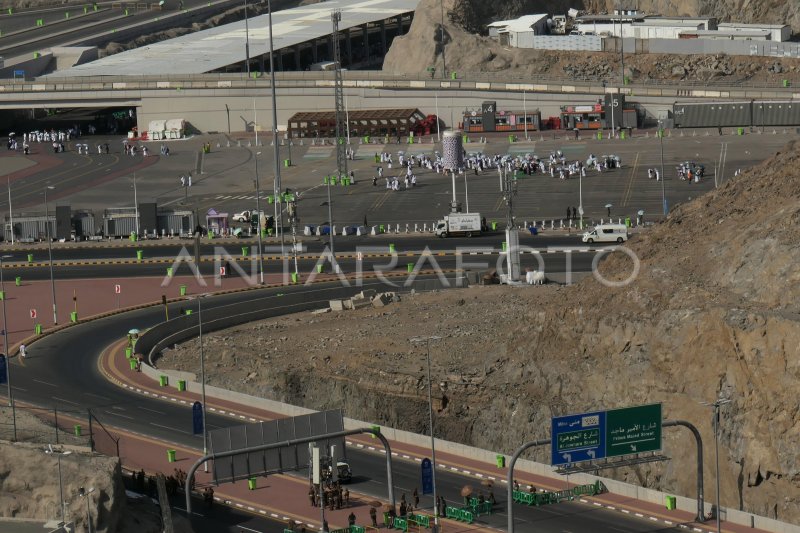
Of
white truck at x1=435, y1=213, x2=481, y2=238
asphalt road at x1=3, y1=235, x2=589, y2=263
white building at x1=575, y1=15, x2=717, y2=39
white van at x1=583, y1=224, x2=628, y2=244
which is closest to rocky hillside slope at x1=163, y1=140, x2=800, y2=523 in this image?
white van at x1=583, y1=224, x2=628, y2=244

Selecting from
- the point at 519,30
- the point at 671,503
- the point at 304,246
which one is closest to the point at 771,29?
the point at 519,30

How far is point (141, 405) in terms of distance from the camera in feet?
299

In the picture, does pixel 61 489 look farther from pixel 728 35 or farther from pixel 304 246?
pixel 728 35

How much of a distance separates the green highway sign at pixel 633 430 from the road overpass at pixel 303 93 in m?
101

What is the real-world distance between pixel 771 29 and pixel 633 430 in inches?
4618

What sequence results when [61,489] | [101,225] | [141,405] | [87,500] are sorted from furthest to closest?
[101,225] < [141,405] < [61,489] < [87,500]

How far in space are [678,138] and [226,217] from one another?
135ft

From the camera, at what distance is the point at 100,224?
474 ft

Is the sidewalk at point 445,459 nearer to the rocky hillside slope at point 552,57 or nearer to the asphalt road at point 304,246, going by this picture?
the asphalt road at point 304,246

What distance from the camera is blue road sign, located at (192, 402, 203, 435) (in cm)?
8250

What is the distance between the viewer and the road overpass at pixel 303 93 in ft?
558

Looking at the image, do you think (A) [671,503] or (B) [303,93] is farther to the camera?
(B) [303,93]

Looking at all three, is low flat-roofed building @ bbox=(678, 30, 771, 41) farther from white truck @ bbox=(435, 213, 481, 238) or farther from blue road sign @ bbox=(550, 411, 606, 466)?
blue road sign @ bbox=(550, 411, 606, 466)

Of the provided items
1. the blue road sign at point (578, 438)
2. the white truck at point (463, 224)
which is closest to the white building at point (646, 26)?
the white truck at point (463, 224)
